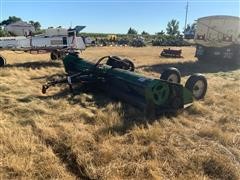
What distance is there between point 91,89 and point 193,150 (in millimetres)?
4002

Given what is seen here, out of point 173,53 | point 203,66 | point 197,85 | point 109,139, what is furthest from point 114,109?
point 173,53

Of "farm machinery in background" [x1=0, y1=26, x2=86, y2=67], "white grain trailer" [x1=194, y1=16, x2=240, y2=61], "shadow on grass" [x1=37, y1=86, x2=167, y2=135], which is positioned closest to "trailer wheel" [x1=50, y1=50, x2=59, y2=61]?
"farm machinery in background" [x1=0, y1=26, x2=86, y2=67]

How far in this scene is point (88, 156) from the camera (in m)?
4.48

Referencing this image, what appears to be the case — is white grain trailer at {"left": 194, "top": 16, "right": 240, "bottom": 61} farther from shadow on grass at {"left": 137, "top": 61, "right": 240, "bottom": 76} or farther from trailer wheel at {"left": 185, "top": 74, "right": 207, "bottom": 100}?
trailer wheel at {"left": 185, "top": 74, "right": 207, "bottom": 100}

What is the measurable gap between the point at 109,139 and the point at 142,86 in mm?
1862

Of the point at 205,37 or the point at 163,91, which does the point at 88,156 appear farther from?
the point at 205,37

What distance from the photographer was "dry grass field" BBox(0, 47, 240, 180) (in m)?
4.19

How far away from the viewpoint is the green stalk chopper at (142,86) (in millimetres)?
6480

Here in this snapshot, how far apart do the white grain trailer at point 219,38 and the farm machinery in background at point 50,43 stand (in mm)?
6487

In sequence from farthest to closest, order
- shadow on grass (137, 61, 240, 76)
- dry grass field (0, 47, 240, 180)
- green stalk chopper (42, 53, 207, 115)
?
1. shadow on grass (137, 61, 240, 76)
2. green stalk chopper (42, 53, 207, 115)
3. dry grass field (0, 47, 240, 180)

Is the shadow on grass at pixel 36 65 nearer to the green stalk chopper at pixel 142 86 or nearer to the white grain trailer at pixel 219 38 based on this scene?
the green stalk chopper at pixel 142 86

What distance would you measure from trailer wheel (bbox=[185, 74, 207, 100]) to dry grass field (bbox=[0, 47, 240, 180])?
0.23m

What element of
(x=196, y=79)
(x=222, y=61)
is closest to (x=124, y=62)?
(x=196, y=79)

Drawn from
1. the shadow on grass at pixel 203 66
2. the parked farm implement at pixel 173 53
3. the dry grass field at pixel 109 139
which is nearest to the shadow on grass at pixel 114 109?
the dry grass field at pixel 109 139
